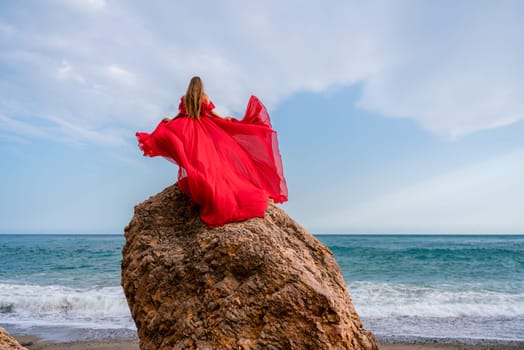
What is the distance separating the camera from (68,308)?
10.1 metres

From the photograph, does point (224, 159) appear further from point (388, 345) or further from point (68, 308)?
point (68, 308)

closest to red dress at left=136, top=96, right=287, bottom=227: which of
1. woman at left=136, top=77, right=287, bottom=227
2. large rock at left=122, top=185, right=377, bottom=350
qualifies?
woman at left=136, top=77, right=287, bottom=227

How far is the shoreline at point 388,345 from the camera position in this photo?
20.8 feet

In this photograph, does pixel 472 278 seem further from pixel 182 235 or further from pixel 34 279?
pixel 34 279

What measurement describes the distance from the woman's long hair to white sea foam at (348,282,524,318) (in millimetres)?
6662

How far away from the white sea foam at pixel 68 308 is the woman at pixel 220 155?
19.1 feet

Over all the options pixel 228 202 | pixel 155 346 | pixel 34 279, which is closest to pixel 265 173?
pixel 228 202

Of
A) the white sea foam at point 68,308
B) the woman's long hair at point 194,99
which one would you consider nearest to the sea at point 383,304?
the white sea foam at point 68,308

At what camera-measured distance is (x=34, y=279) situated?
15320 millimetres

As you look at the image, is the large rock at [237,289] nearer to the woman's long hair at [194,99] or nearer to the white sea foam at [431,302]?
the woman's long hair at [194,99]

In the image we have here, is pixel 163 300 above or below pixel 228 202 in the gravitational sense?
below

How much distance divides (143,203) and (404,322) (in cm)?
665

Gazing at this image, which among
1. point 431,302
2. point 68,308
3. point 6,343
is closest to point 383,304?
point 431,302

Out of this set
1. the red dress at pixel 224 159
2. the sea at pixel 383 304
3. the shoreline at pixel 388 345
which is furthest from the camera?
the sea at pixel 383 304
